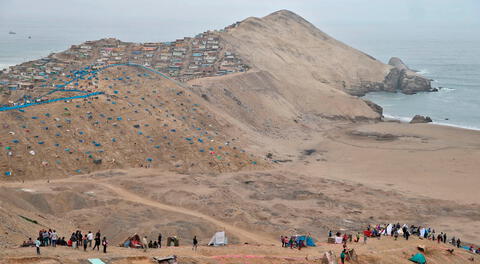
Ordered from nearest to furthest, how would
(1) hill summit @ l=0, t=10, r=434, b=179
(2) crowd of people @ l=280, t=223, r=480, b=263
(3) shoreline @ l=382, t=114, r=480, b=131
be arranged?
(2) crowd of people @ l=280, t=223, r=480, b=263 < (1) hill summit @ l=0, t=10, r=434, b=179 < (3) shoreline @ l=382, t=114, r=480, b=131

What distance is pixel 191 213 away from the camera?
34781mm

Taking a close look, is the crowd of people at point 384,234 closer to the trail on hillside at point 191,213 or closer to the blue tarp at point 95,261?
the trail on hillside at point 191,213

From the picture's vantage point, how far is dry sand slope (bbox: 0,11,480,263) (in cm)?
3200

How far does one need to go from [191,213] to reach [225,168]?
40.1 feet

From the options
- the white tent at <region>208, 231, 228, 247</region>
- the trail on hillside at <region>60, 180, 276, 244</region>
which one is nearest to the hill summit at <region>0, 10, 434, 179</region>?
the trail on hillside at <region>60, 180, 276, 244</region>

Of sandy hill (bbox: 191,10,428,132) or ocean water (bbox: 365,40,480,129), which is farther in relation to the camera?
ocean water (bbox: 365,40,480,129)

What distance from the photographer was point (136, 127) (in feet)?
160

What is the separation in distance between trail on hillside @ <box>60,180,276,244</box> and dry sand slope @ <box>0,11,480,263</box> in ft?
0.56

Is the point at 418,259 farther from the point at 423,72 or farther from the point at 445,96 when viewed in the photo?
the point at 423,72

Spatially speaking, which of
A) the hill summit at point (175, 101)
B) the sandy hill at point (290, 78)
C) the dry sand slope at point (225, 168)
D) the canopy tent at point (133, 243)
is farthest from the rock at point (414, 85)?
the canopy tent at point (133, 243)

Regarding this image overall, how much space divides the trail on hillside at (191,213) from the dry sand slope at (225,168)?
17 centimetres

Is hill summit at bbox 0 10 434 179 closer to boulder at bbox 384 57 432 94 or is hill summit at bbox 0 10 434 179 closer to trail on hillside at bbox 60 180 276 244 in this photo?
boulder at bbox 384 57 432 94

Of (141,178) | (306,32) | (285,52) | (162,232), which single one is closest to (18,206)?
(162,232)

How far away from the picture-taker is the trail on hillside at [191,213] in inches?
1216
